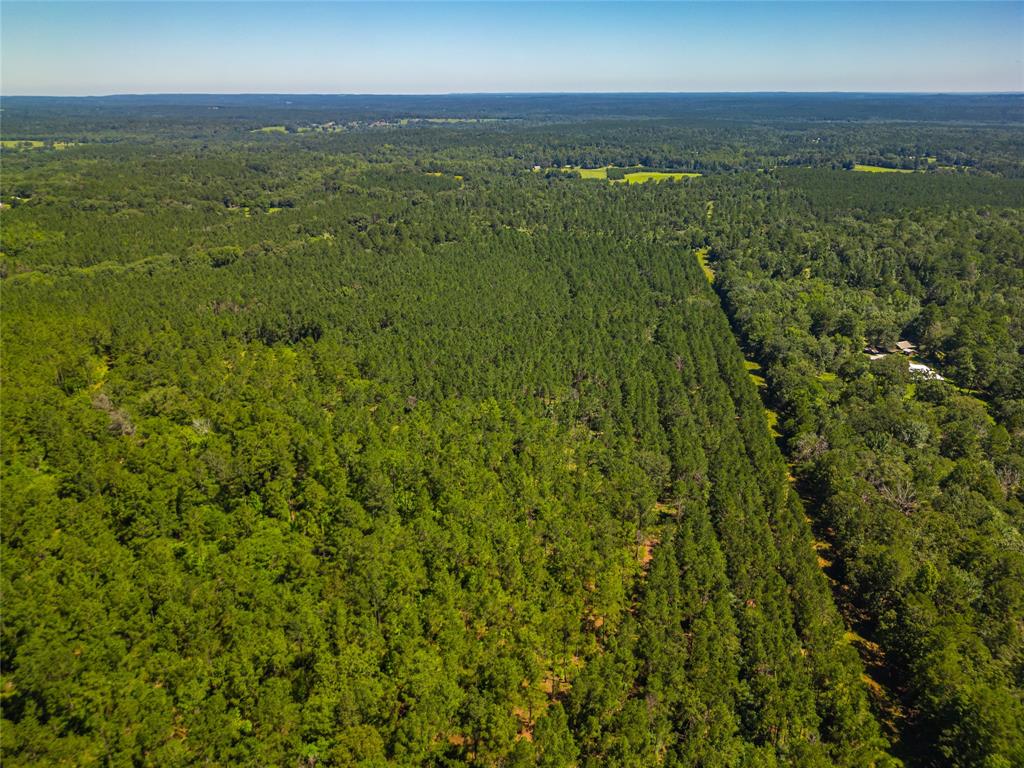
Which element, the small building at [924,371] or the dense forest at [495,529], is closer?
the dense forest at [495,529]

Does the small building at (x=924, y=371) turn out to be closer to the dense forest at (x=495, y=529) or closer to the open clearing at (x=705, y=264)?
the dense forest at (x=495, y=529)

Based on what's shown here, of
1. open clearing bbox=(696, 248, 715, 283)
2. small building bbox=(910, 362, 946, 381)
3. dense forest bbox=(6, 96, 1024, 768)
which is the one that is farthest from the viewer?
open clearing bbox=(696, 248, 715, 283)

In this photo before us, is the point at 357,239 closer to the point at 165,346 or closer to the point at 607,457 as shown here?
the point at 165,346

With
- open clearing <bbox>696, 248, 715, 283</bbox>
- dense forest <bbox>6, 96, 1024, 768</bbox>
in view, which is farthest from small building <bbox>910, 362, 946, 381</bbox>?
open clearing <bbox>696, 248, 715, 283</bbox>

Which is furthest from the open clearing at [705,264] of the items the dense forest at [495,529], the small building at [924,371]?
the small building at [924,371]

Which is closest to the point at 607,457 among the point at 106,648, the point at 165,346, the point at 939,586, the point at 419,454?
the point at 419,454

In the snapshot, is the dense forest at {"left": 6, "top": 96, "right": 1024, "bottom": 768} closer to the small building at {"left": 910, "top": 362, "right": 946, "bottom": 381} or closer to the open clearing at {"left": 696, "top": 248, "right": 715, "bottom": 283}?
the small building at {"left": 910, "top": 362, "right": 946, "bottom": 381}

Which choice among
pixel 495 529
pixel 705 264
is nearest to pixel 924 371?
pixel 705 264

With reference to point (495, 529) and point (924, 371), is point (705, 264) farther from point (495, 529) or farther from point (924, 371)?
point (495, 529)

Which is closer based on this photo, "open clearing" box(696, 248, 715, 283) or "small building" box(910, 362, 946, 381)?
"small building" box(910, 362, 946, 381)
